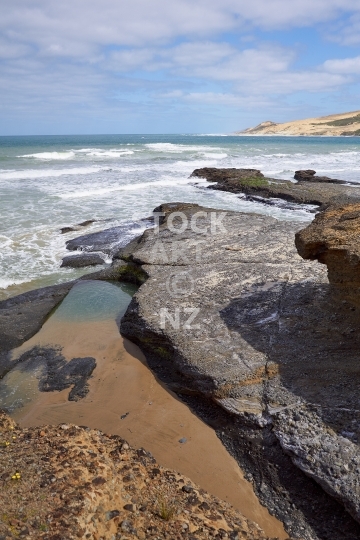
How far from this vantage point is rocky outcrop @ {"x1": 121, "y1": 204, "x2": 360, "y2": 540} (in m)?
3.27

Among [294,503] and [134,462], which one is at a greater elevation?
[134,462]

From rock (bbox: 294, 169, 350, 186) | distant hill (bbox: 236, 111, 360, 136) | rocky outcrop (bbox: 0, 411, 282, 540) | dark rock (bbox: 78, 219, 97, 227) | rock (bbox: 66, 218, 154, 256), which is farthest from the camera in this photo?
distant hill (bbox: 236, 111, 360, 136)

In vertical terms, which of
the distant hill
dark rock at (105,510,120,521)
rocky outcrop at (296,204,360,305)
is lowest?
the distant hill

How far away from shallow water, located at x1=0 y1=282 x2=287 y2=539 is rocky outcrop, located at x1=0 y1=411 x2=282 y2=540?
32cm

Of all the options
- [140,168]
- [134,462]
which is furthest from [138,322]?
[140,168]

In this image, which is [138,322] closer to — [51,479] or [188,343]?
[188,343]

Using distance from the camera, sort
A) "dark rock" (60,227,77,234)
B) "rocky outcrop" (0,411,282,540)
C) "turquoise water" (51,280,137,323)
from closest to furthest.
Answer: "rocky outcrop" (0,411,282,540) → "turquoise water" (51,280,137,323) → "dark rock" (60,227,77,234)

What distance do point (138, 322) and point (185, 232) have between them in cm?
372

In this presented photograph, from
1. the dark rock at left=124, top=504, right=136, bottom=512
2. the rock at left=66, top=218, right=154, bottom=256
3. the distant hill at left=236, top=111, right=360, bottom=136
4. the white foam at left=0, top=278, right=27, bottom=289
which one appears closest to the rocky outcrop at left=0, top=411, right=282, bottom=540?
the dark rock at left=124, top=504, right=136, bottom=512

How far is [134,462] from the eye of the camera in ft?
11.1

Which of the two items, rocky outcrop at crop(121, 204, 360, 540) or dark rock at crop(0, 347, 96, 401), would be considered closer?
rocky outcrop at crop(121, 204, 360, 540)

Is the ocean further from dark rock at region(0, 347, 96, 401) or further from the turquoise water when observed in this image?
dark rock at region(0, 347, 96, 401)

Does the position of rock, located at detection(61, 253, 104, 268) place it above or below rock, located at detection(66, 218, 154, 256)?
below

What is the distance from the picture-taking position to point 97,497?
2875 millimetres
